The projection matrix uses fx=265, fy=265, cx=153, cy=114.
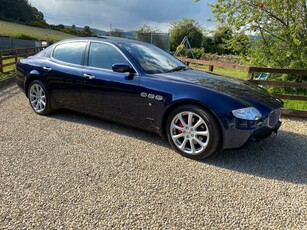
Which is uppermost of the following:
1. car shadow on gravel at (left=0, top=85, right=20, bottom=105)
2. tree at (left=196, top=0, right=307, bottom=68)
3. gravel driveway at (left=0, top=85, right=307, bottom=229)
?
tree at (left=196, top=0, right=307, bottom=68)

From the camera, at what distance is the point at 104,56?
433cm

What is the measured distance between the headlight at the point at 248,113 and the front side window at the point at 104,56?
1812 mm

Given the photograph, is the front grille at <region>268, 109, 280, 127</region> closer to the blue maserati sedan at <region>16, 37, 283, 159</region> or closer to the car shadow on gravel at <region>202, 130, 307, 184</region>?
the blue maserati sedan at <region>16, 37, 283, 159</region>

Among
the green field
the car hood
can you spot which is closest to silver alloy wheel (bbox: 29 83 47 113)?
the car hood

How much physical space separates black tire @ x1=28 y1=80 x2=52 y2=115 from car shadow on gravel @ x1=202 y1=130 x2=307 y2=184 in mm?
3220

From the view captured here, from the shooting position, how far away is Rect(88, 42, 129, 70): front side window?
4.14m

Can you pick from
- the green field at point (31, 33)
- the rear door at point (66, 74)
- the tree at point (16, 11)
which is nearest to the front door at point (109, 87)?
the rear door at point (66, 74)

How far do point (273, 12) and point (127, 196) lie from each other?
6.73 meters

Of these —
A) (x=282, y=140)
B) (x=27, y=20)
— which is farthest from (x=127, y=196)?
(x=27, y=20)

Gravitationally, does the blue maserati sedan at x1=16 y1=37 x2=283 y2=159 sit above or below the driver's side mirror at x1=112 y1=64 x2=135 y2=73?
below

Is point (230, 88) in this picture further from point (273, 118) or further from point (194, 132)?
point (194, 132)

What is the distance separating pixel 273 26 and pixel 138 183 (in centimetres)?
670

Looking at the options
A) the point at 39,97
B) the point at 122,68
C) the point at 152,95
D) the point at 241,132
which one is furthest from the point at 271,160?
the point at 39,97

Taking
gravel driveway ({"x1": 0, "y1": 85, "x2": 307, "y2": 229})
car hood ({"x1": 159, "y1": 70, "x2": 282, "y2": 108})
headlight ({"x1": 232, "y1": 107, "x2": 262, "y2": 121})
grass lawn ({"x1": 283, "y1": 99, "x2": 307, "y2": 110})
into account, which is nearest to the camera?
gravel driveway ({"x1": 0, "y1": 85, "x2": 307, "y2": 229})
